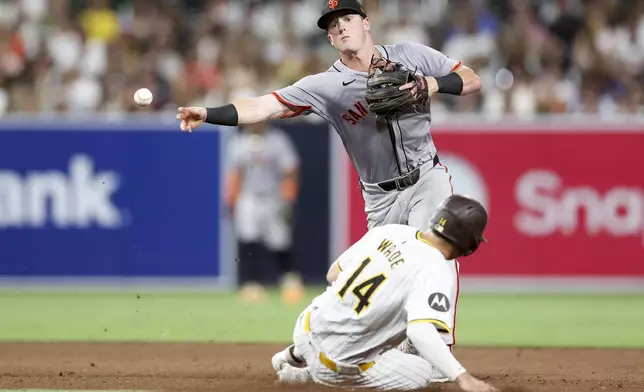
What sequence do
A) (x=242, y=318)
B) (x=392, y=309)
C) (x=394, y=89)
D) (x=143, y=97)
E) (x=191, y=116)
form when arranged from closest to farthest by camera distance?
(x=392, y=309)
(x=143, y=97)
(x=191, y=116)
(x=394, y=89)
(x=242, y=318)

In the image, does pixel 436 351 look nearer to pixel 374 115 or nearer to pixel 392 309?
pixel 392 309

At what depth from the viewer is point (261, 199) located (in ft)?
45.6

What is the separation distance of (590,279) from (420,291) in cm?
848

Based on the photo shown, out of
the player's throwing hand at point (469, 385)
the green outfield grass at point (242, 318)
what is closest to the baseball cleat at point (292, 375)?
the player's throwing hand at point (469, 385)

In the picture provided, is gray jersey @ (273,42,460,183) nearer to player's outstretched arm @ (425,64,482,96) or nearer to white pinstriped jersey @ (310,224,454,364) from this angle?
player's outstretched arm @ (425,64,482,96)

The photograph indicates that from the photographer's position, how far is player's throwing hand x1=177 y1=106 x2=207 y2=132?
6848mm

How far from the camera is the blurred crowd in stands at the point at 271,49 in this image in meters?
14.9

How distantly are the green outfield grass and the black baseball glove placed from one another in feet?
11.6

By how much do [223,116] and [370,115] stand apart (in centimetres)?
106

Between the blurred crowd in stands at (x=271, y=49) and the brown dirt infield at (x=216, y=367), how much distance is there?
5.55 m

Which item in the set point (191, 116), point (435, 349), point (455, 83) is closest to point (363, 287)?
point (435, 349)

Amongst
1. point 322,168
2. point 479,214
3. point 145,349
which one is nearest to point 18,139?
point 322,168

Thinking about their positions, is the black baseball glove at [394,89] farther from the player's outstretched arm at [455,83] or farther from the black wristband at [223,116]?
the black wristband at [223,116]

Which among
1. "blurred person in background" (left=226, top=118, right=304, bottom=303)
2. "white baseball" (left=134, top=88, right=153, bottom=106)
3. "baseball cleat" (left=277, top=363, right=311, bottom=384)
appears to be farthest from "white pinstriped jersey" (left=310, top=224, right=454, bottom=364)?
"blurred person in background" (left=226, top=118, right=304, bottom=303)
